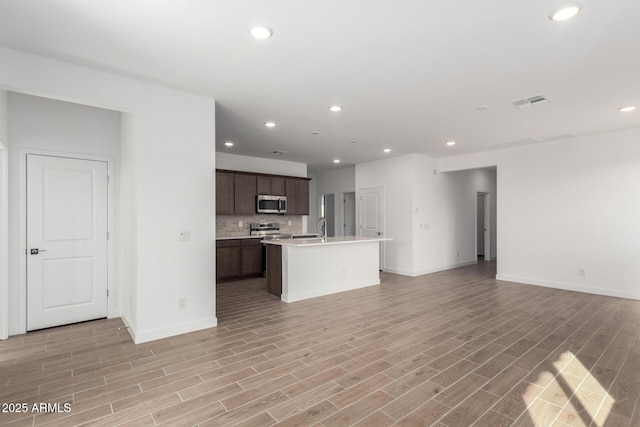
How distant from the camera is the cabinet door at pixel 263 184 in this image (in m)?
7.13

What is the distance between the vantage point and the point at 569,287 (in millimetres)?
5574

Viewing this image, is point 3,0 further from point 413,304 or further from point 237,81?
point 413,304

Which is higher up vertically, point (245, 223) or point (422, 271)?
point (245, 223)

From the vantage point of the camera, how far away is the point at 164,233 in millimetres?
3367

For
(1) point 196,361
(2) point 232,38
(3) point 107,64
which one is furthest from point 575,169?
(3) point 107,64

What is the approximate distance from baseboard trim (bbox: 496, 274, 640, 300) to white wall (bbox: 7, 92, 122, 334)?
22.5 feet

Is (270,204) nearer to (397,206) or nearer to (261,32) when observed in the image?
(397,206)

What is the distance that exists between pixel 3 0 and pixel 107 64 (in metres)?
0.87

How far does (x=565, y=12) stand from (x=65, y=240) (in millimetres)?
5249

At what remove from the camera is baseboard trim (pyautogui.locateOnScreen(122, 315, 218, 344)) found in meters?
3.25

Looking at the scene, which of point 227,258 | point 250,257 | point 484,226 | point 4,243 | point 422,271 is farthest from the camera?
point 484,226

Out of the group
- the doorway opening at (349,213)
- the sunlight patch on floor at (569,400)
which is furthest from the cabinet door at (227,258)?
the sunlight patch on floor at (569,400)

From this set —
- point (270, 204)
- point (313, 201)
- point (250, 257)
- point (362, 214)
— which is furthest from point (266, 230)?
point (313, 201)

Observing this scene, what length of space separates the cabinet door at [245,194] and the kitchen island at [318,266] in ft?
5.60
